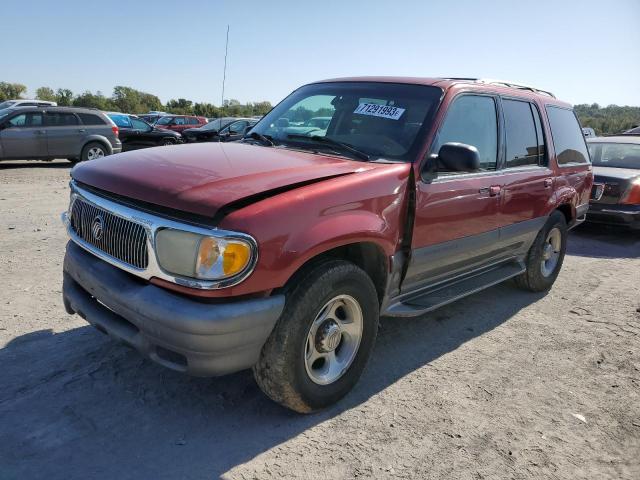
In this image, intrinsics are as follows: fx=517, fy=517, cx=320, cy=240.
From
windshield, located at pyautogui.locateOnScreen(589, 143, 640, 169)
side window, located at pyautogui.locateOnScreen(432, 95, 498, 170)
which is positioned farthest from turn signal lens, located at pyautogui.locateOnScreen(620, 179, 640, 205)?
side window, located at pyautogui.locateOnScreen(432, 95, 498, 170)

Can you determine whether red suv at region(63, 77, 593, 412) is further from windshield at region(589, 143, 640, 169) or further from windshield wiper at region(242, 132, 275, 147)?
windshield at region(589, 143, 640, 169)

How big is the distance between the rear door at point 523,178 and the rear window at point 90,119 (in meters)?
12.7

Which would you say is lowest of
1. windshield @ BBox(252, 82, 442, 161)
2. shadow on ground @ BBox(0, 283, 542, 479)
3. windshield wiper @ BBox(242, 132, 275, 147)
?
shadow on ground @ BBox(0, 283, 542, 479)

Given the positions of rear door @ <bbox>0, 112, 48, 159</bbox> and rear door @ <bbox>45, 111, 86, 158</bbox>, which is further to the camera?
rear door @ <bbox>45, 111, 86, 158</bbox>

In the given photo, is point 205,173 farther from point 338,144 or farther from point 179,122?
point 179,122

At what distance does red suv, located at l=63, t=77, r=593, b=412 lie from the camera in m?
2.51

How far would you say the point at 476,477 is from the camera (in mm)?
2637

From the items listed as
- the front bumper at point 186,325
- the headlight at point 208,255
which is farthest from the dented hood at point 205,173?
the front bumper at point 186,325

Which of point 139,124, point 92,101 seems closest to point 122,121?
point 139,124

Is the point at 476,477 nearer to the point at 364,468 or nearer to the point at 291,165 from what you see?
the point at 364,468

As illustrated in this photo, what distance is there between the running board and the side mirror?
98cm

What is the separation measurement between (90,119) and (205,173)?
13178 mm

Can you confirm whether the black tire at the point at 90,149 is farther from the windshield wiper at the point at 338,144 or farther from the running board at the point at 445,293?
the running board at the point at 445,293

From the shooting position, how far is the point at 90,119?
14359 mm
